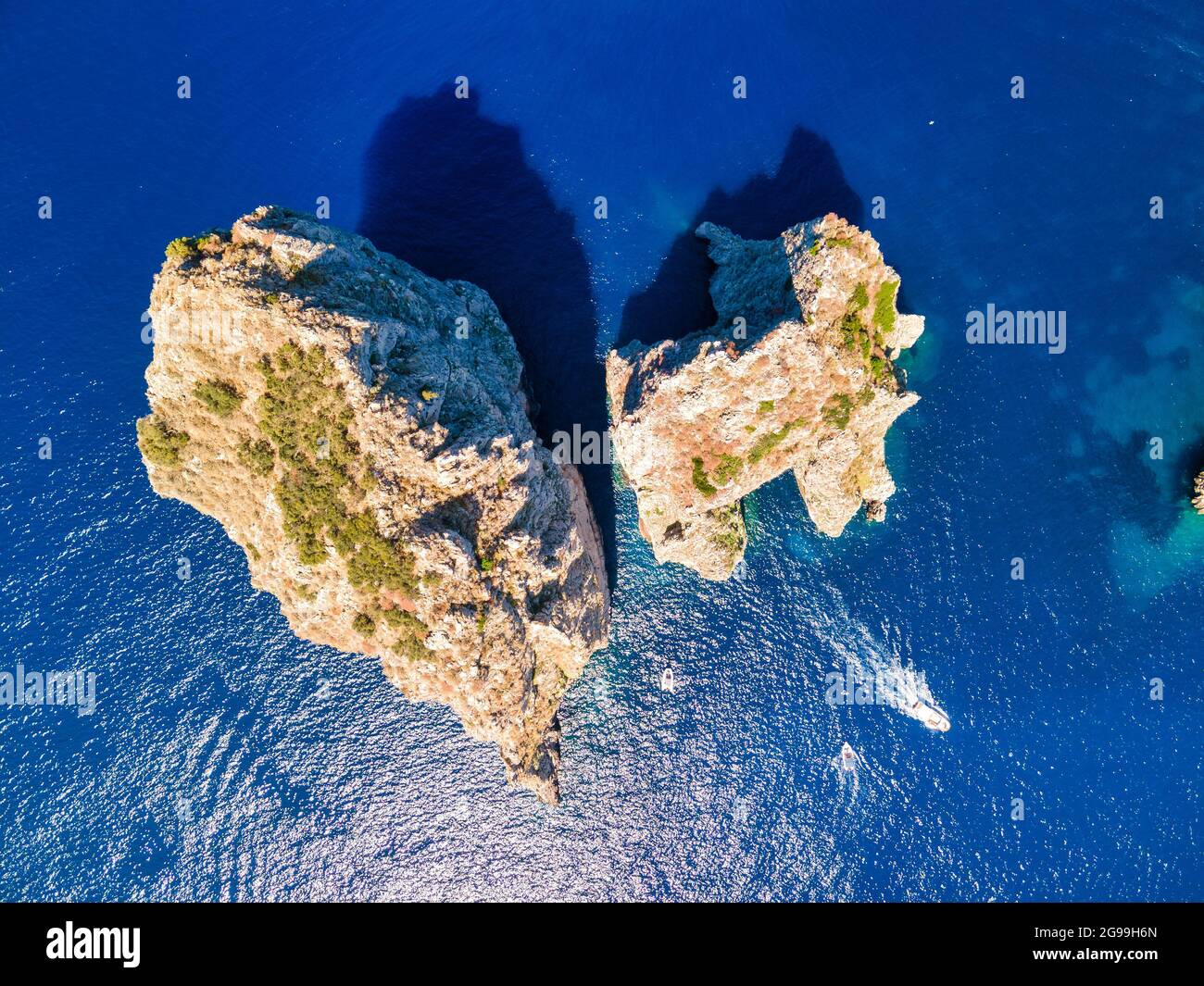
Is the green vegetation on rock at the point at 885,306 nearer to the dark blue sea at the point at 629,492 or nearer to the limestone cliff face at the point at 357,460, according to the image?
the dark blue sea at the point at 629,492

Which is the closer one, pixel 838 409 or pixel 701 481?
pixel 838 409

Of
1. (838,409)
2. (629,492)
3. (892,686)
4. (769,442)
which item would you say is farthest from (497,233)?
(892,686)

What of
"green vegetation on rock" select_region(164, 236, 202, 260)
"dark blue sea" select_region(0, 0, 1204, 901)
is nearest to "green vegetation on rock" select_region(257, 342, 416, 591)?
"green vegetation on rock" select_region(164, 236, 202, 260)

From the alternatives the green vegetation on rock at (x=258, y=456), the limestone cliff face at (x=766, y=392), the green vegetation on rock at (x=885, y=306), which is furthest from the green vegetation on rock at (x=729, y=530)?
the green vegetation on rock at (x=258, y=456)

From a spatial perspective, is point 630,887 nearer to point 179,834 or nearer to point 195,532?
point 179,834

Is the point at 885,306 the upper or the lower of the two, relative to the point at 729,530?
upper

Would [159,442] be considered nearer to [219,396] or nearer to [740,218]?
[219,396]
